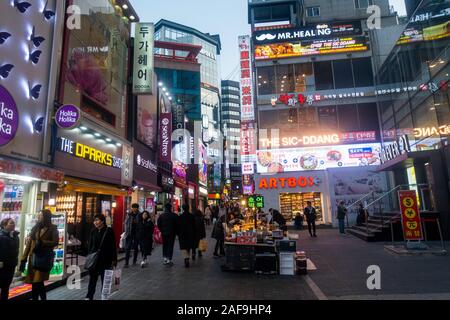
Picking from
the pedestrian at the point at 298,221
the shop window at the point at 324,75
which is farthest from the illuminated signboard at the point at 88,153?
the shop window at the point at 324,75

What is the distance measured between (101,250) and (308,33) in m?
30.8

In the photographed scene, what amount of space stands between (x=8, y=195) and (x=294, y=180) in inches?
880

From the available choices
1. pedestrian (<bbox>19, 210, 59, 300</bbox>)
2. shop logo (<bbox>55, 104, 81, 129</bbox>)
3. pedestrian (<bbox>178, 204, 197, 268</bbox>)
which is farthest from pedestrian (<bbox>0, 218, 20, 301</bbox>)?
pedestrian (<bbox>178, 204, 197, 268</bbox>)

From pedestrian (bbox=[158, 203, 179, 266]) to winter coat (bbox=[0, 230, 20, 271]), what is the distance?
547 cm

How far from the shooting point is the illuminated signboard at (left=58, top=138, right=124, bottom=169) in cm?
1077

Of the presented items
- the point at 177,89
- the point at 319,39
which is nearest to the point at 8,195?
the point at 319,39

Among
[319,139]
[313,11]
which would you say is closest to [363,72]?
[319,139]

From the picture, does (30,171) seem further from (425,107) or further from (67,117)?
(425,107)

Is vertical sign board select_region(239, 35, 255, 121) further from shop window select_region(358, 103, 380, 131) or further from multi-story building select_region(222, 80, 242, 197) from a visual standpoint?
multi-story building select_region(222, 80, 242, 197)

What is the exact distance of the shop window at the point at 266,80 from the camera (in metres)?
30.1

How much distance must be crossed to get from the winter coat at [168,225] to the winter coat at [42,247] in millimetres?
5012

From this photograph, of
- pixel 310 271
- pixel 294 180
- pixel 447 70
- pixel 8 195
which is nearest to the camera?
pixel 8 195

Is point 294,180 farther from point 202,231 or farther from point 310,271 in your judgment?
point 310,271

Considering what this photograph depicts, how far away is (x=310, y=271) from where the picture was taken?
9172 millimetres
